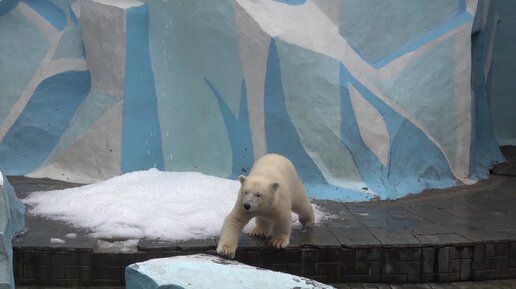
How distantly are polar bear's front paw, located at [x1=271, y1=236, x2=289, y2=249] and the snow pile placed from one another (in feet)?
1.63

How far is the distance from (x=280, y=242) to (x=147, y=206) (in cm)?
131

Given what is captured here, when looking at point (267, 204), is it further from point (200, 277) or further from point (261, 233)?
point (200, 277)

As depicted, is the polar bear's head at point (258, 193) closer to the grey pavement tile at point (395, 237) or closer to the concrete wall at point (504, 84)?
the grey pavement tile at point (395, 237)

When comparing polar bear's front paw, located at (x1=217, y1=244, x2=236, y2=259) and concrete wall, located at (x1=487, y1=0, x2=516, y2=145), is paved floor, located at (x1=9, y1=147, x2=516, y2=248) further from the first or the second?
concrete wall, located at (x1=487, y1=0, x2=516, y2=145)

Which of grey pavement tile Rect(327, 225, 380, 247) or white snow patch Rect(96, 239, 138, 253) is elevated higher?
grey pavement tile Rect(327, 225, 380, 247)

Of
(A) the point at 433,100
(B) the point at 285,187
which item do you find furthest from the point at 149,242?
(A) the point at 433,100

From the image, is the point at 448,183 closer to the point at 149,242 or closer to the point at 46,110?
the point at 149,242

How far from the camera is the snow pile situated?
4770 mm

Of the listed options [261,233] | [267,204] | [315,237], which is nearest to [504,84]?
[315,237]

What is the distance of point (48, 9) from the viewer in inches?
322

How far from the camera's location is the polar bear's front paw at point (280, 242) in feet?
14.7

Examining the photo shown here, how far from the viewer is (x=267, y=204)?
13.9 ft

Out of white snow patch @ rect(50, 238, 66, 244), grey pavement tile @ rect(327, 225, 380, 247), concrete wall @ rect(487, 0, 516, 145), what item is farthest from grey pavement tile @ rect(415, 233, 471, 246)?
concrete wall @ rect(487, 0, 516, 145)

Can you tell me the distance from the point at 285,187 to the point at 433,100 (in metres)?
3.26
